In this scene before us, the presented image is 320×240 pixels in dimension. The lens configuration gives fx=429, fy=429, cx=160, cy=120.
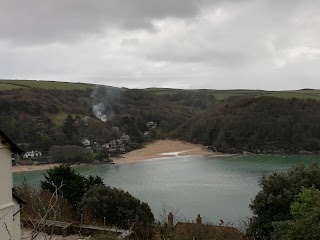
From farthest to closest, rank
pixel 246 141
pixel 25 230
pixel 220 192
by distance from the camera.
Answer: pixel 246 141 → pixel 220 192 → pixel 25 230

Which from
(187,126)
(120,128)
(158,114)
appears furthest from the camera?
(158,114)

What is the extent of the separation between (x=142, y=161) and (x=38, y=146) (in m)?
15.9

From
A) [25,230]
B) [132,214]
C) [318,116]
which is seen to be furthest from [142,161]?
[25,230]

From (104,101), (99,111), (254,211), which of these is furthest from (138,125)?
(254,211)

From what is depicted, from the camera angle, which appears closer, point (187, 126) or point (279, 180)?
point (279, 180)

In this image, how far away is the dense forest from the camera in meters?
67.7

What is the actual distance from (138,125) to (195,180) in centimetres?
4161

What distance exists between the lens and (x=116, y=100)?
100625mm

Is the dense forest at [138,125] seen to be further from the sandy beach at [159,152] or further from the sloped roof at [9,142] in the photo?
the sloped roof at [9,142]

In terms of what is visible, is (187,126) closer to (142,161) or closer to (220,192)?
(142,161)

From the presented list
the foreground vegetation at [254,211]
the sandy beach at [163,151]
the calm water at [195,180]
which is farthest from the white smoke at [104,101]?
the foreground vegetation at [254,211]

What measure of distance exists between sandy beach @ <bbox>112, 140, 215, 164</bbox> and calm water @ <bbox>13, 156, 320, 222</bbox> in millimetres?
4373

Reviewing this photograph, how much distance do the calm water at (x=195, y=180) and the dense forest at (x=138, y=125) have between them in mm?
8301

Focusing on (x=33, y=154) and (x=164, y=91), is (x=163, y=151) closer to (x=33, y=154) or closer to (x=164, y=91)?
(x=33, y=154)
